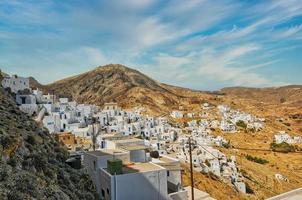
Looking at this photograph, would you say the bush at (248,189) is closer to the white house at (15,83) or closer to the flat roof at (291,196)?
the flat roof at (291,196)

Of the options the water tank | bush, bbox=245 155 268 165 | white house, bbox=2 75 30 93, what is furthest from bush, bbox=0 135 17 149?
bush, bbox=245 155 268 165

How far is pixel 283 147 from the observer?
6391cm

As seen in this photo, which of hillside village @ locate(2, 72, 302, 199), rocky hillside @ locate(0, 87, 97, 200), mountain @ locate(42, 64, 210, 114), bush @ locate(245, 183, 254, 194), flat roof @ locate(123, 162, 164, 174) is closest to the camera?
rocky hillside @ locate(0, 87, 97, 200)

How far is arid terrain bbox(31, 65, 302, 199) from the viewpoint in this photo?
4091cm

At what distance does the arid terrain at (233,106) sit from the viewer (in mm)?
40906

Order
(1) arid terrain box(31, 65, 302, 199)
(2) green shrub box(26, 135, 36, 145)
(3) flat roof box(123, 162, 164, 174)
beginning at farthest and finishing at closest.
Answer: (1) arid terrain box(31, 65, 302, 199), (3) flat roof box(123, 162, 164, 174), (2) green shrub box(26, 135, 36, 145)

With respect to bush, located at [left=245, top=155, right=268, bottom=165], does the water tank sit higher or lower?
higher

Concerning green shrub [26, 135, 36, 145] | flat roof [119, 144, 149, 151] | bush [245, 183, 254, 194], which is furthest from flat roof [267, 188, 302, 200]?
bush [245, 183, 254, 194]

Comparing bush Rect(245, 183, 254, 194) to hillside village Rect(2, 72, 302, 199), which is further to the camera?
bush Rect(245, 183, 254, 194)

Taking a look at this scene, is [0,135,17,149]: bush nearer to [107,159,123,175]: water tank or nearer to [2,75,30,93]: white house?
[107,159,123,175]: water tank

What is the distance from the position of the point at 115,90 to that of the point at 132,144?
3344 inches

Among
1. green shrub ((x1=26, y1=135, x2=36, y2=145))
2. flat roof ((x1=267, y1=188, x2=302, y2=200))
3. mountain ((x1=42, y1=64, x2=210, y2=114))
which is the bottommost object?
flat roof ((x1=267, y1=188, x2=302, y2=200))

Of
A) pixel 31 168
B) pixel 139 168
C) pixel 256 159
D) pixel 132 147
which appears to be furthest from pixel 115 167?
pixel 256 159

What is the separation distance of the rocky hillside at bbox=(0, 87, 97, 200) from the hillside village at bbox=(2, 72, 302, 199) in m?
1.43
